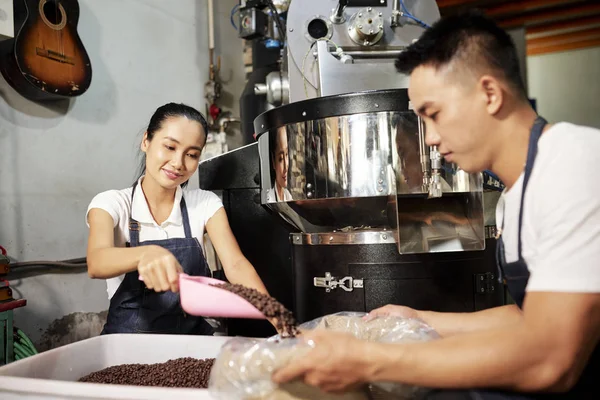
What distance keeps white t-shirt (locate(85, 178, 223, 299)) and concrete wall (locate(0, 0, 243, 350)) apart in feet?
2.46

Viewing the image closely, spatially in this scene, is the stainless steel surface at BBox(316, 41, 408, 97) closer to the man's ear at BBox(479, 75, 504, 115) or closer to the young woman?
the young woman

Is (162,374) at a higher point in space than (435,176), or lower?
lower

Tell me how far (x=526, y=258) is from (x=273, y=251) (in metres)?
1.50

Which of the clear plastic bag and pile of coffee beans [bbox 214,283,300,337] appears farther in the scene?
pile of coffee beans [bbox 214,283,300,337]

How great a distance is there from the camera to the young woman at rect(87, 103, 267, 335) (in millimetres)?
1560

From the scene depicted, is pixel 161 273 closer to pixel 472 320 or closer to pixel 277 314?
pixel 277 314

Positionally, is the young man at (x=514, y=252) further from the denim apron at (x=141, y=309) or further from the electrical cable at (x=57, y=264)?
the electrical cable at (x=57, y=264)

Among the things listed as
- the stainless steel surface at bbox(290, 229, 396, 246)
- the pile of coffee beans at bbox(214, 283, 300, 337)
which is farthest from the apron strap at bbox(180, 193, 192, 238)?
the pile of coffee beans at bbox(214, 283, 300, 337)

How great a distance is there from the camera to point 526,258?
85 cm

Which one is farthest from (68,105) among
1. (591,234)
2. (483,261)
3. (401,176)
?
(591,234)

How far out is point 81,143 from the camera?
8.04 feet

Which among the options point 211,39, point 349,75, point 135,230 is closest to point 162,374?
point 135,230

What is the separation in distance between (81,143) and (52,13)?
61 centimetres

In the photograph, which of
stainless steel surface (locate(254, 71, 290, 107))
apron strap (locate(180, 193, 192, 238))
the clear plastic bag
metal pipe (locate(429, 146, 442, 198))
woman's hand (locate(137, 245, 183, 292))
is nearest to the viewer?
the clear plastic bag
